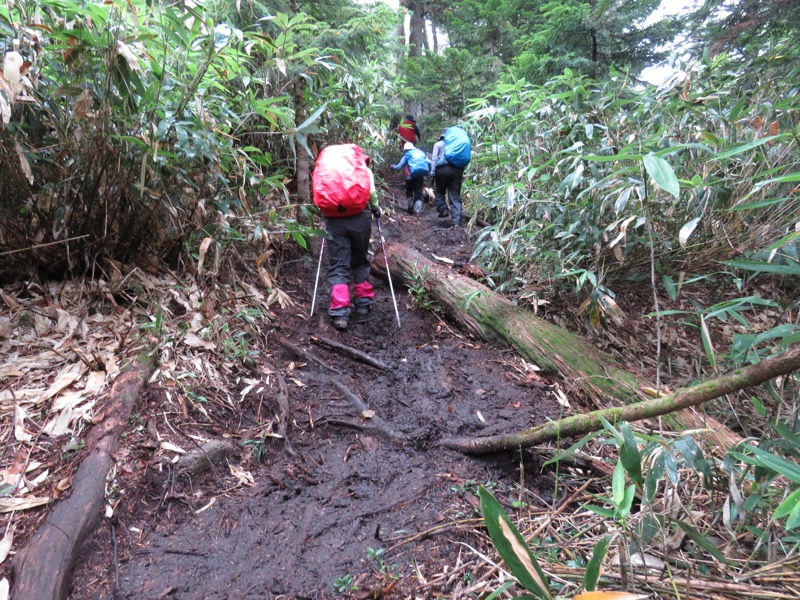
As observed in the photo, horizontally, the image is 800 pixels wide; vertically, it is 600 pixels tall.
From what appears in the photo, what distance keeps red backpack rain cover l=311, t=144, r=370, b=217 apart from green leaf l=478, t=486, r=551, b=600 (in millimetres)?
3355

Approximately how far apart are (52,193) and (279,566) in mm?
2530

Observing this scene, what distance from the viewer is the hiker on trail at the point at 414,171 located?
24.7 feet

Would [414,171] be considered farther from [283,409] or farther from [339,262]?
[283,409]

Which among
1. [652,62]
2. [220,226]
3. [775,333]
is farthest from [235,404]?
[652,62]

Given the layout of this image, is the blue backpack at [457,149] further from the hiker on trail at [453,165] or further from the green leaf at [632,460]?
the green leaf at [632,460]

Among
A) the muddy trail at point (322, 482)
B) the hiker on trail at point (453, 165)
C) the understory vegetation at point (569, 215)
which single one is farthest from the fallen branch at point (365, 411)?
the hiker on trail at point (453, 165)

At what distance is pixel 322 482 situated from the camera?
7.34ft

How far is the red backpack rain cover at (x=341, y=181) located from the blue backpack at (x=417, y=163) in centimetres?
378

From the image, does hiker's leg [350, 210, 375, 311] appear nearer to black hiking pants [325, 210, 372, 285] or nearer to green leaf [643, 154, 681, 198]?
black hiking pants [325, 210, 372, 285]

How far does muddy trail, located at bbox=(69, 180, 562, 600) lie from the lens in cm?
164

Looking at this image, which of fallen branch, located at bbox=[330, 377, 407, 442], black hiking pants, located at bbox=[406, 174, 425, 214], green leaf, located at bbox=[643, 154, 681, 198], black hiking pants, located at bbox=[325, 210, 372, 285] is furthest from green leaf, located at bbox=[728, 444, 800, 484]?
black hiking pants, located at bbox=[406, 174, 425, 214]

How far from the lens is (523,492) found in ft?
6.53

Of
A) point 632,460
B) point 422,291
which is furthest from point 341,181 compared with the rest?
point 632,460

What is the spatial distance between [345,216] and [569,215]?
218 centimetres
